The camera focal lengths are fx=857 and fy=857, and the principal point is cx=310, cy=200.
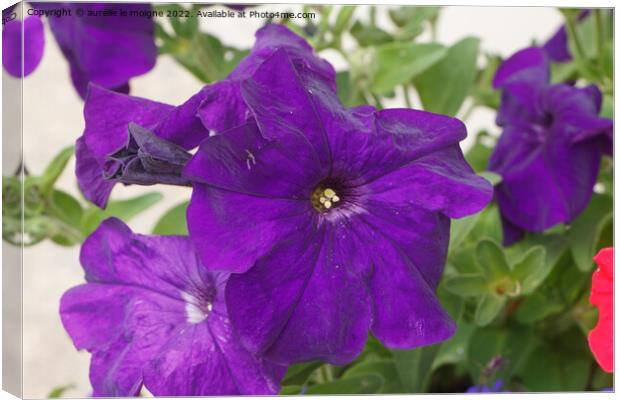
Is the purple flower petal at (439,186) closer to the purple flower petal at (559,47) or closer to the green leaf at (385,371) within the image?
the green leaf at (385,371)

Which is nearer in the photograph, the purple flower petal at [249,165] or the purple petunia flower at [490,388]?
the purple flower petal at [249,165]

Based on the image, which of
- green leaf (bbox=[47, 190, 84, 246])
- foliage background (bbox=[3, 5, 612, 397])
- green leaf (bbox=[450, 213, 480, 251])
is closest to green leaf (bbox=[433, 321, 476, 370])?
foliage background (bbox=[3, 5, 612, 397])

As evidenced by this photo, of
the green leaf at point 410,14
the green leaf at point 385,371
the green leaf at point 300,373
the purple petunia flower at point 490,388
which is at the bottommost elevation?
the purple petunia flower at point 490,388

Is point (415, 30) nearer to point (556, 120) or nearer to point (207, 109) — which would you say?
point (556, 120)

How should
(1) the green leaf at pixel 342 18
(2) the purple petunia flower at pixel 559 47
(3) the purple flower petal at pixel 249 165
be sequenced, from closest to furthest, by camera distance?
(3) the purple flower petal at pixel 249 165 → (1) the green leaf at pixel 342 18 → (2) the purple petunia flower at pixel 559 47

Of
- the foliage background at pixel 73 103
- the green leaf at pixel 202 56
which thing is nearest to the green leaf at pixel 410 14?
the foliage background at pixel 73 103

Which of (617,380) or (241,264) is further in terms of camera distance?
(617,380)

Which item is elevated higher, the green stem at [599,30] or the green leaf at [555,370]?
the green stem at [599,30]

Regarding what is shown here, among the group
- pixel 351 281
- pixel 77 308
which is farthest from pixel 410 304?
pixel 77 308
